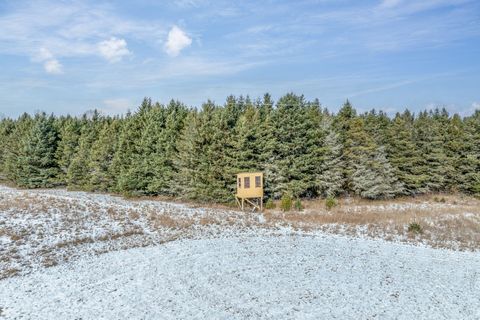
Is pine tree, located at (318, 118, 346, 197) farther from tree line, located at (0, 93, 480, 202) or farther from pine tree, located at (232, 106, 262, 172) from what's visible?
pine tree, located at (232, 106, 262, 172)

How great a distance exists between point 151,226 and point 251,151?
1395 cm

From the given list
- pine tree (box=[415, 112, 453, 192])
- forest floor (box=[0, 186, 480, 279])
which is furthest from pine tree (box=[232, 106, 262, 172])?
pine tree (box=[415, 112, 453, 192])

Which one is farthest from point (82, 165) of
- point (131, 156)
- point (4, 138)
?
point (4, 138)

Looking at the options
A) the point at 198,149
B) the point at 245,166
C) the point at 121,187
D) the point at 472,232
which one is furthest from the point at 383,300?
the point at 121,187

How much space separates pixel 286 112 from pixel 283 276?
24.5 meters

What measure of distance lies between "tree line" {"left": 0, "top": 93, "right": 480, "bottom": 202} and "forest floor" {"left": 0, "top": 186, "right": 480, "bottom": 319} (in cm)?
859

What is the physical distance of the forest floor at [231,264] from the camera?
12.0 meters

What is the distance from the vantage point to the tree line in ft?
118

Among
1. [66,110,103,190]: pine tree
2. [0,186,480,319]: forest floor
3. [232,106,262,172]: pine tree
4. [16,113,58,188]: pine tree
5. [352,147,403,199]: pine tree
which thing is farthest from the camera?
[16,113,58,188]: pine tree

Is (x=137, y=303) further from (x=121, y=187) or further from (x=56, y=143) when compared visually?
(x=56, y=143)

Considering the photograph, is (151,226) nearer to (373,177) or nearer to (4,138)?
(373,177)

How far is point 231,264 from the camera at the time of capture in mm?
16453

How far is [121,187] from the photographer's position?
4141 centimetres

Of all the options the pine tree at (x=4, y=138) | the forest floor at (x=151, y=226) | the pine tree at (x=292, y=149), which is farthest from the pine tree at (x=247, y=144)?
the pine tree at (x=4, y=138)
